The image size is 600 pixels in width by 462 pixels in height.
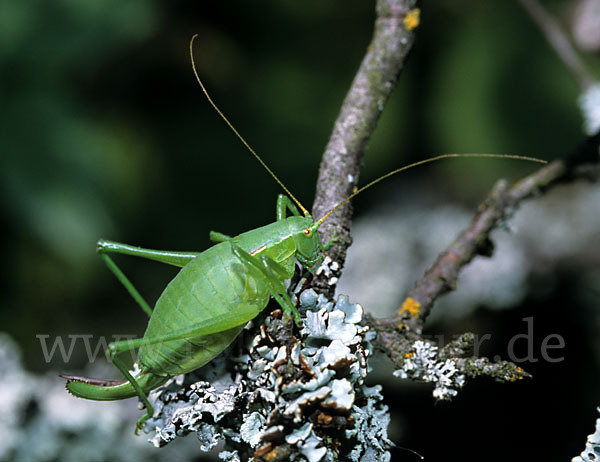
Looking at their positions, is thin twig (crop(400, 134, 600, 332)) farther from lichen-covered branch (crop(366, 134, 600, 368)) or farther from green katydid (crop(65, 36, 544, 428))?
green katydid (crop(65, 36, 544, 428))

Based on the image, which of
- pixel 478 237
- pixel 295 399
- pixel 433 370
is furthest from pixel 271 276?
pixel 478 237

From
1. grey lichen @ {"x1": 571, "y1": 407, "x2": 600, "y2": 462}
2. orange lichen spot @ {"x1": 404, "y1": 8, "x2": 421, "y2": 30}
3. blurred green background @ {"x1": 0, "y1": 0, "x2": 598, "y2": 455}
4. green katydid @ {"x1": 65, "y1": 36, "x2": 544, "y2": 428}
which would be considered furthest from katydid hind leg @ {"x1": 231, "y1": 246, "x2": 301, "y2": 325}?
blurred green background @ {"x1": 0, "y1": 0, "x2": 598, "y2": 455}

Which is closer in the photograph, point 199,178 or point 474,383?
point 474,383

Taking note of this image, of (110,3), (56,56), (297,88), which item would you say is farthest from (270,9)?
(56,56)

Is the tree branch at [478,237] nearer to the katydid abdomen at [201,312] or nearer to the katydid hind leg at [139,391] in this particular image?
the katydid abdomen at [201,312]

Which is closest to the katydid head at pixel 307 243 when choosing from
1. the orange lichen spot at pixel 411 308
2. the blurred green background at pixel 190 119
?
the orange lichen spot at pixel 411 308

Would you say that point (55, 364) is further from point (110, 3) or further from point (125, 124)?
point (110, 3)

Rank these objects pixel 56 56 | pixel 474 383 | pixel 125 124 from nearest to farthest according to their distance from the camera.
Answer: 1. pixel 474 383
2. pixel 56 56
3. pixel 125 124
